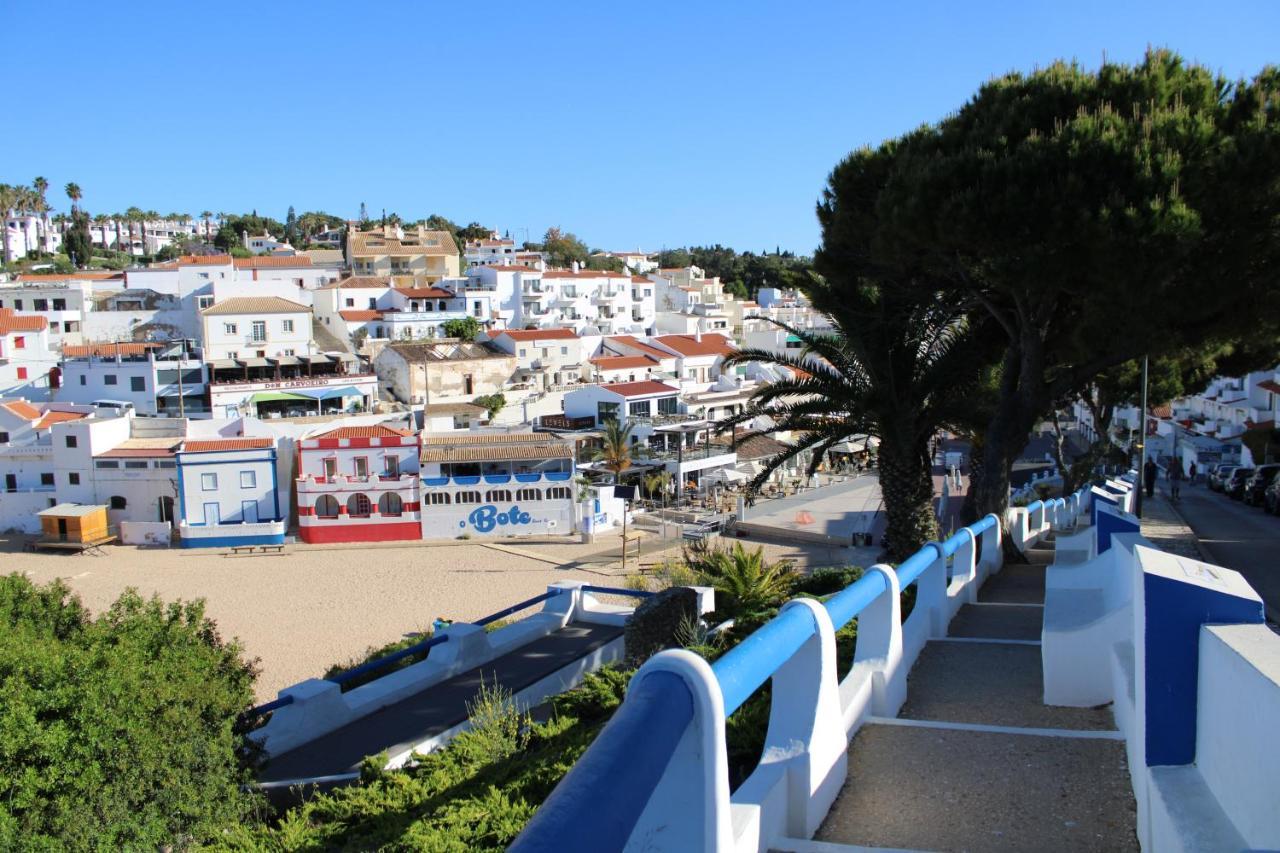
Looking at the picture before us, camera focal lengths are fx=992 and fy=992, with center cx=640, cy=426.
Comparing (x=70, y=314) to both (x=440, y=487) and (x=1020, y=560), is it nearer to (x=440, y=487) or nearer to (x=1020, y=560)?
(x=440, y=487)

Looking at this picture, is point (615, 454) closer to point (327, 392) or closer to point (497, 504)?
point (497, 504)

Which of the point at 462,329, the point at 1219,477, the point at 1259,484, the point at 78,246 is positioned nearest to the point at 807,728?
the point at 1259,484

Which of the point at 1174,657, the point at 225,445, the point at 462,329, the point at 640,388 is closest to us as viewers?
the point at 1174,657

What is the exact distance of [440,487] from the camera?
1519 inches

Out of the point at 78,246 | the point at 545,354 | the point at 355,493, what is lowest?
the point at 355,493

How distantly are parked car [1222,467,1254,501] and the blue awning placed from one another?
1617 inches

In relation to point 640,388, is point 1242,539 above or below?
below

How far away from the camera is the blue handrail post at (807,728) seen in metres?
3.48

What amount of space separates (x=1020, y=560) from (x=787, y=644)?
10532mm

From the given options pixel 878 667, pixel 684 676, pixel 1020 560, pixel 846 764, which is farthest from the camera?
pixel 1020 560

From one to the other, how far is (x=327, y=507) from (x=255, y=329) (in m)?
24.8

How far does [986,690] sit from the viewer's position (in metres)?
5.45

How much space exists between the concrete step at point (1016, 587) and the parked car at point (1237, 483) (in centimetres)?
2367

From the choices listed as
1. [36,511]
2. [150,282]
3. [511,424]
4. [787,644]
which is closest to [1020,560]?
[787,644]
